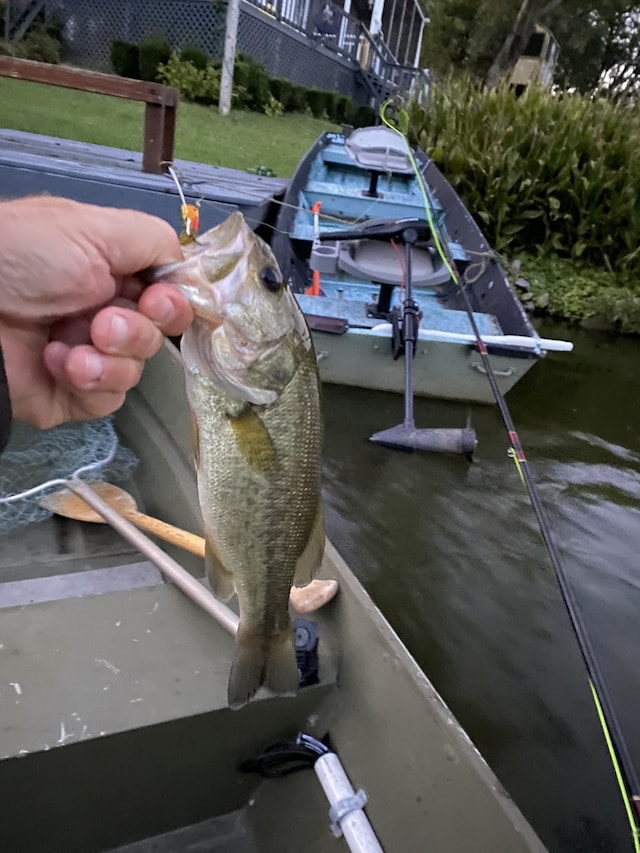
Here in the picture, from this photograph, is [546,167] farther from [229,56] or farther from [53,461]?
[53,461]

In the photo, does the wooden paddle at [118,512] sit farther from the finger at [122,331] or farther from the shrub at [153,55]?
the shrub at [153,55]

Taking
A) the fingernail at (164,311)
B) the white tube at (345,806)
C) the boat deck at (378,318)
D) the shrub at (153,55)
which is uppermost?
the shrub at (153,55)

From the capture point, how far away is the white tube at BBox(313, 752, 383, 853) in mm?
1791

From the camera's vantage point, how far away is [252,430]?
1344 millimetres

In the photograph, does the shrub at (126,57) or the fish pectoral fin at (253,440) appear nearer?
the fish pectoral fin at (253,440)

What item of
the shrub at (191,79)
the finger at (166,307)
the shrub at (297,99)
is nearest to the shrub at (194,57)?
the shrub at (191,79)

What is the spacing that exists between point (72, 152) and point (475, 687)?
6.78 m

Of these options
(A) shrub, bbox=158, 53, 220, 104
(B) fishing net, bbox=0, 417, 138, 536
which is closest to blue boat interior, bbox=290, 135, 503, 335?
(B) fishing net, bbox=0, 417, 138, 536

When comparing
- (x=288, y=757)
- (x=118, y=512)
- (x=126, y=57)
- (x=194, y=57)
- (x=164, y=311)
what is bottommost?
(x=288, y=757)

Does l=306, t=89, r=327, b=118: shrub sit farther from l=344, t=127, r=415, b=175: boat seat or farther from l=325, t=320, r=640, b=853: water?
l=325, t=320, r=640, b=853: water

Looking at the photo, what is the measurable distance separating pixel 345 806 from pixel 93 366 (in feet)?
4.54

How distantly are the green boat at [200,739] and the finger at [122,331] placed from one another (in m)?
1.16

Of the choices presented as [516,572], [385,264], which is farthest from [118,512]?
Result: [385,264]

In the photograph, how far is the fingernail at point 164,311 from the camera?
3.99ft
